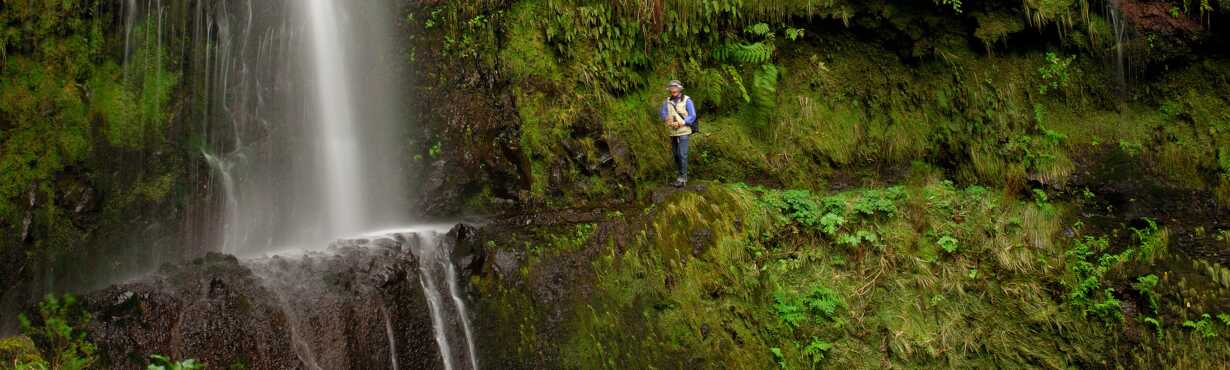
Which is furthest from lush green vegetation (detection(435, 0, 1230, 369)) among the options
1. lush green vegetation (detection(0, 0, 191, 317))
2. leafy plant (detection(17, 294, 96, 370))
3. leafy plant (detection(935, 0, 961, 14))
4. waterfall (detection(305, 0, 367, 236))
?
lush green vegetation (detection(0, 0, 191, 317))

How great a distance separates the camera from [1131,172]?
31.8 ft

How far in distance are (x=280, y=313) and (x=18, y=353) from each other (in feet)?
5.80

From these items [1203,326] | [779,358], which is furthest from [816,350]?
[1203,326]

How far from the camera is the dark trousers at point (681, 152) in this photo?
942 cm

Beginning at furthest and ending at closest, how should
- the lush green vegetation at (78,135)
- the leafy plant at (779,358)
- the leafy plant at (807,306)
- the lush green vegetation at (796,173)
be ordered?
the leafy plant at (807,306)
the leafy plant at (779,358)
the lush green vegetation at (796,173)
the lush green vegetation at (78,135)

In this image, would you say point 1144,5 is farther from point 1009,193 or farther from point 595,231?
point 595,231

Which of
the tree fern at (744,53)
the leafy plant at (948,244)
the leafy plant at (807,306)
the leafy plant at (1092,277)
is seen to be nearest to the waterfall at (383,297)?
the leafy plant at (807,306)

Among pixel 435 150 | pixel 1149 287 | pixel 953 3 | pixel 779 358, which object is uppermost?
pixel 953 3

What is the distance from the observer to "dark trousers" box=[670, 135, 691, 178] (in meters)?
9.42

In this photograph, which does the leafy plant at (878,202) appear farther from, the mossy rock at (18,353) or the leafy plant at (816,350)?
the mossy rock at (18,353)

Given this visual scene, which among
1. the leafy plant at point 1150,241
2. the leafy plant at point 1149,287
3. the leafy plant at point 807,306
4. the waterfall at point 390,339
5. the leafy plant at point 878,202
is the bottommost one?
the leafy plant at point 1149,287

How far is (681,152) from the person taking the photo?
9.46 m

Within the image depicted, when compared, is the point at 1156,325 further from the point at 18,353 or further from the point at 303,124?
the point at 18,353

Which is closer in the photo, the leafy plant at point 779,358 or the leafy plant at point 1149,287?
the leafy plant at point 779,358
